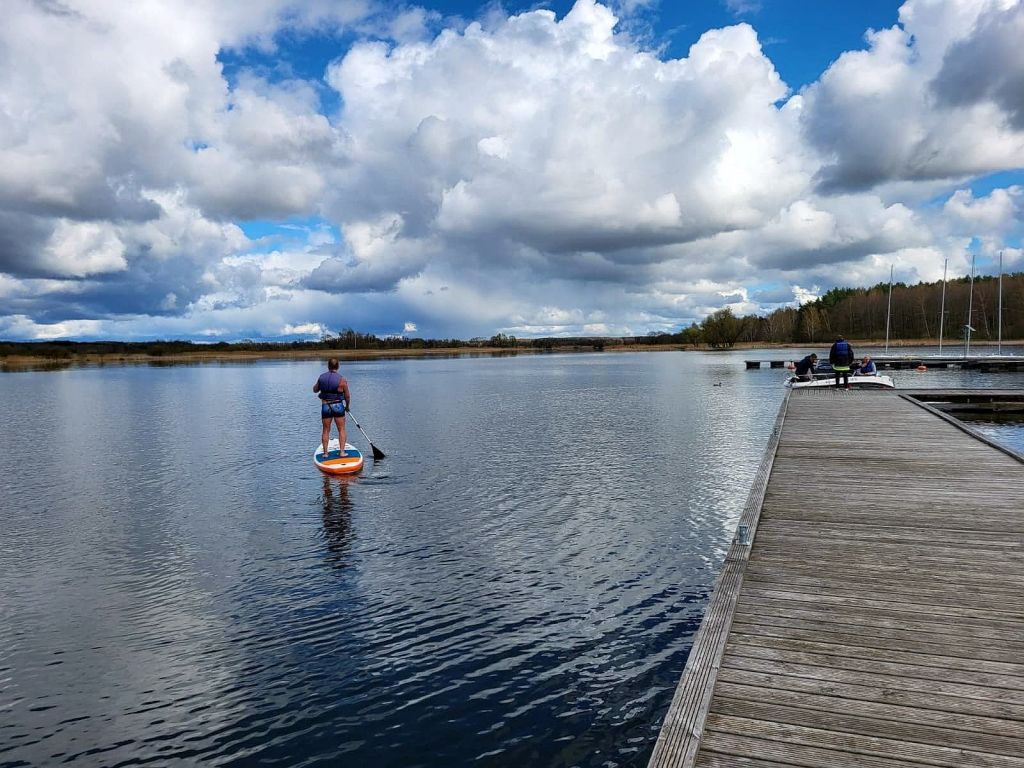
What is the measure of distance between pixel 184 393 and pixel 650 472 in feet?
143

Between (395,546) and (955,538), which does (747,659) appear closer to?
(955,538)

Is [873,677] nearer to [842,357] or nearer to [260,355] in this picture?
[842,357]

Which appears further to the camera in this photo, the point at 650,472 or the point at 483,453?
the point at 483,453

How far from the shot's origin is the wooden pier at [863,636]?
3.97 metres

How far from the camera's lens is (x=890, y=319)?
161 meters

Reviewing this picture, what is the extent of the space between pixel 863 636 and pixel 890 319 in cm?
18178

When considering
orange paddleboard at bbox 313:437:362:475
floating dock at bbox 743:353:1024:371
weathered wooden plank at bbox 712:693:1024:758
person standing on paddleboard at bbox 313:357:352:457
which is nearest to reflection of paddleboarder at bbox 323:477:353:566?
orange paddleboard at bbox 313:437:362:475

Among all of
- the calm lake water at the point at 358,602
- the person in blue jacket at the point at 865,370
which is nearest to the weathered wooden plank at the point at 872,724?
the calm lake water at the point at 358,602

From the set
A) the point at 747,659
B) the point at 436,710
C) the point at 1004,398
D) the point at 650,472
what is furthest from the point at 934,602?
the point at 1004,398

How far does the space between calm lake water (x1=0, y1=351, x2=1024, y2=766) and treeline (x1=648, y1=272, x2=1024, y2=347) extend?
13376 centimetres

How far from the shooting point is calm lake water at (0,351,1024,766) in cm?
634

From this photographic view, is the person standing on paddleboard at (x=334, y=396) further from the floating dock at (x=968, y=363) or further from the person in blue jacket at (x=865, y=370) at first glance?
the floating dock at (x=968, y=363)

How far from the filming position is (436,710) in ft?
21.8

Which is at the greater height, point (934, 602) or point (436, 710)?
point (934, 602)
